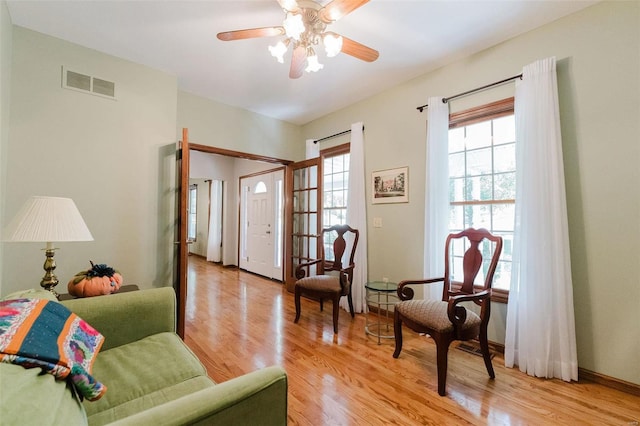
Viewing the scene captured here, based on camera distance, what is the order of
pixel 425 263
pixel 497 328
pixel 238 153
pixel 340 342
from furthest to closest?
1. pixel 238 153
2. pixel 425 263
3. pixel 340 342
4. pixel 497 328

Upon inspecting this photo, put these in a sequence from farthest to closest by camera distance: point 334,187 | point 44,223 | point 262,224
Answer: point 262,224 → point 334,187 → point 44,223

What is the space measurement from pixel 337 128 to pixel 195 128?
192cm

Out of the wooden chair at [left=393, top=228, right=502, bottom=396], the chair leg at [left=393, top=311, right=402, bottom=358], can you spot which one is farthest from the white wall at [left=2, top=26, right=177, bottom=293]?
the wooden chair at [left=393, top=228, right=502, bottom=396]

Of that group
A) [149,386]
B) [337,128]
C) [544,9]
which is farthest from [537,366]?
[337,128]

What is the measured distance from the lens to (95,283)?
1777 mm

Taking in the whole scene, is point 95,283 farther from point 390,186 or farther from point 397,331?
point 390,186

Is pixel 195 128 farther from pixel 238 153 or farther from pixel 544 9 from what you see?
pixel 544 9

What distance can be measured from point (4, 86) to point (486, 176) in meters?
4.01

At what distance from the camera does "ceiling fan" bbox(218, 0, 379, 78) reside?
1.63m

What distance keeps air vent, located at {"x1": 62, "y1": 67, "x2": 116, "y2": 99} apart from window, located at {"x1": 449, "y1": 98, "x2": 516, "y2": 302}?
3.41 metres

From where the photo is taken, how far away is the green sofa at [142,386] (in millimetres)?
667

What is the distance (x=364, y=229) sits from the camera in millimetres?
3508

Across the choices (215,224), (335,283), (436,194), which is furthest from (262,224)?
(436,194)

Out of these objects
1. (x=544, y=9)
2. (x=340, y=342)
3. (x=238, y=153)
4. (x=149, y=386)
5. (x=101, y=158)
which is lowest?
(x=340, y=342)
